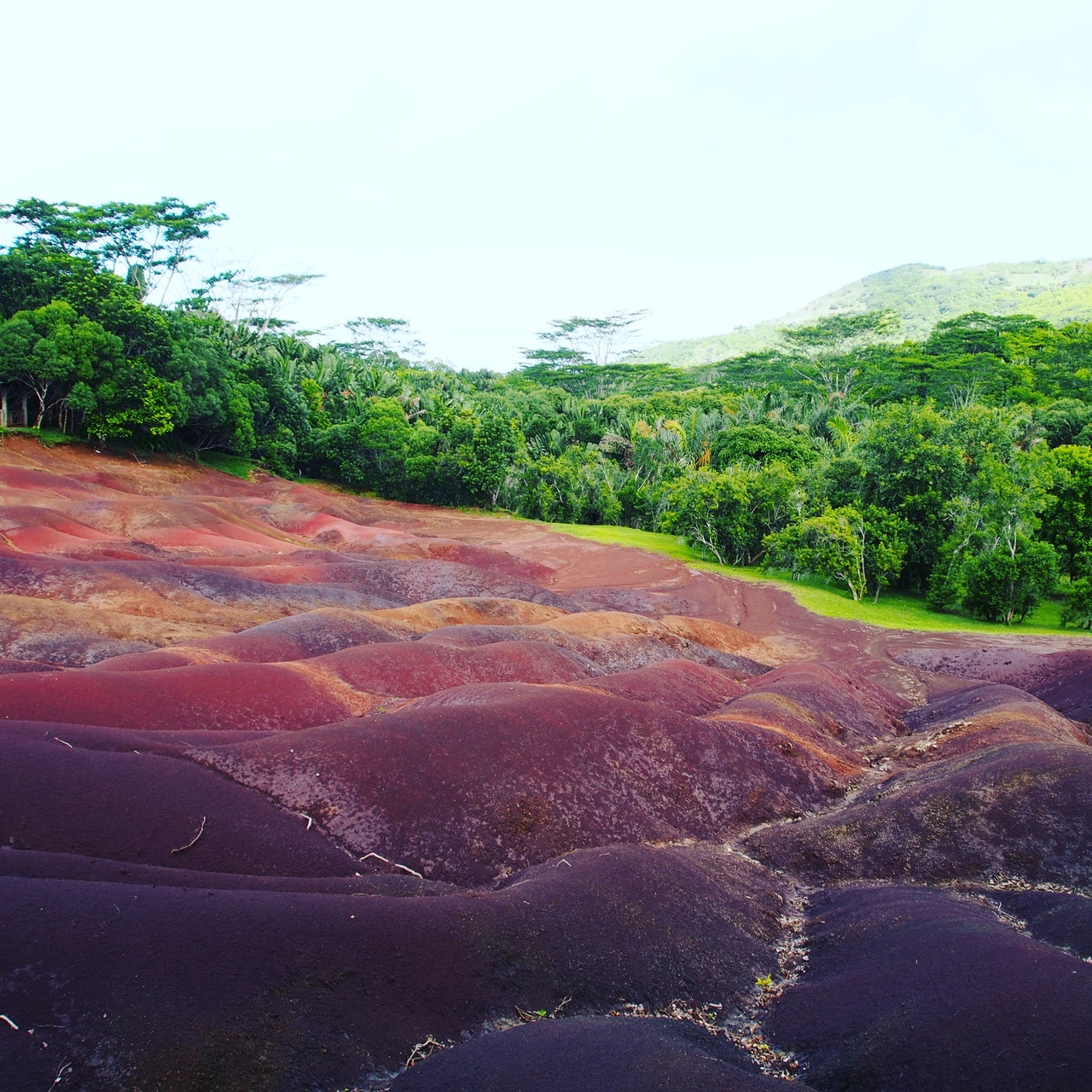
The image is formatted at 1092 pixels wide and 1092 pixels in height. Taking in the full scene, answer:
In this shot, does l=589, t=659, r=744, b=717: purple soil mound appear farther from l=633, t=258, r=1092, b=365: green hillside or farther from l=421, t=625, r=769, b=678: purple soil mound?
l=633, t=258, r=1092, b=365: green hillside

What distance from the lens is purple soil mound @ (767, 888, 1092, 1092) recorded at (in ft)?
18.1

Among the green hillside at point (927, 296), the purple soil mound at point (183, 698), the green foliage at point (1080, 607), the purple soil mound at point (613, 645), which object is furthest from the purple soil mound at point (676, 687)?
the green hillside at point (927, 296)

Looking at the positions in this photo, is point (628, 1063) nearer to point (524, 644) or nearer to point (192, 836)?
point (192, 836)

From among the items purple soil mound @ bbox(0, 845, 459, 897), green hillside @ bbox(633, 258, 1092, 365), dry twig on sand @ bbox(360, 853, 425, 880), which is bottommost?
dry twig on sand @ bbox(360, 853, 425, 880)

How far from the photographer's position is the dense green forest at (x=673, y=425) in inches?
1158

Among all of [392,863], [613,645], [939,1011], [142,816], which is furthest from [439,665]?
[939,1011]

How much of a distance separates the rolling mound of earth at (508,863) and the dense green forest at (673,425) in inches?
350

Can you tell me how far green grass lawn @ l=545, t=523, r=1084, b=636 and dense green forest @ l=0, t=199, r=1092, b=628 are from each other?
0.58 metres

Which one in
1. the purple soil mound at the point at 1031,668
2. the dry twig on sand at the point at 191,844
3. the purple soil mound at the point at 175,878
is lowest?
the purple soil mound at the point at 1031,668

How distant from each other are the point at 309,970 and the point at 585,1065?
200 centimetres

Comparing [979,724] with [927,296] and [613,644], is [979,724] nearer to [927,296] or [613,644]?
[613,644]

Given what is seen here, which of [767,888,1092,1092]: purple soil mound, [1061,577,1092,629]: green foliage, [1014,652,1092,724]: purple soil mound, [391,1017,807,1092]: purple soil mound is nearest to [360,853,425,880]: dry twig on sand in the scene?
[391,1017,807,1092]: purple soil mound

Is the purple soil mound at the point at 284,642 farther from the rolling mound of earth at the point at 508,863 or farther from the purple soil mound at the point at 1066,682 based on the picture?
the purple soil mound at the point at 1066,682

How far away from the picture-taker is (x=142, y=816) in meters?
8.78
